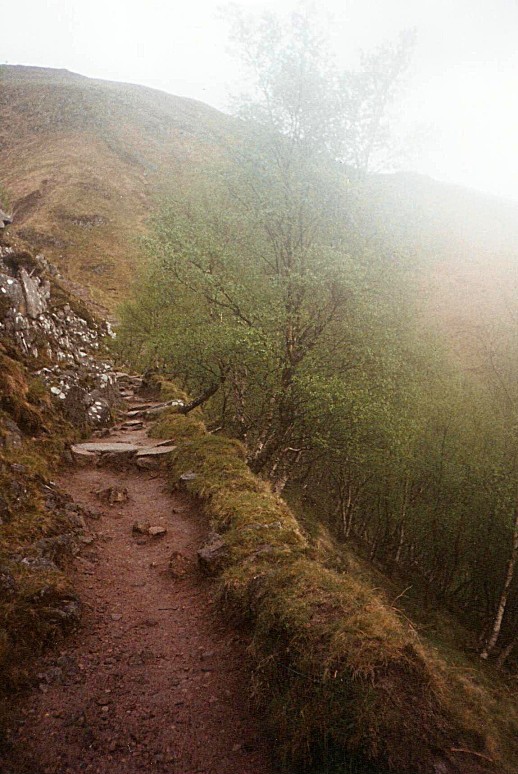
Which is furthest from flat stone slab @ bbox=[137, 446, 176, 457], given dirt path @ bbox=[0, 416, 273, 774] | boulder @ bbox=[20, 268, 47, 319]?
boulder @ bbox=[20, 268, 47, 319]

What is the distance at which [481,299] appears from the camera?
8425cm

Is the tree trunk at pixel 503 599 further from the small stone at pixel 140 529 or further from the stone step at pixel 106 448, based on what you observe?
the small stone at pixel 140 529

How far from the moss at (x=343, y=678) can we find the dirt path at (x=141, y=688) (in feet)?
1.64

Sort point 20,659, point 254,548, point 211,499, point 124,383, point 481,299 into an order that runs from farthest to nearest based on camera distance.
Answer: point 481,299 < point 124,383 < point 211,499 < point 254,548 < point 20,659

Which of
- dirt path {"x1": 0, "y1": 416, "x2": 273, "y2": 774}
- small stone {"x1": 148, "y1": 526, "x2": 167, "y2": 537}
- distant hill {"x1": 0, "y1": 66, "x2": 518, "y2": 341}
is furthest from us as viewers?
distant hill {"x1": 0, "y1": 66, "x2": 518, "y2": 341}

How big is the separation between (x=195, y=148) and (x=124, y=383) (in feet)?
537

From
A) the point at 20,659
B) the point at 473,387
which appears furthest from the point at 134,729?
the point at 473,387

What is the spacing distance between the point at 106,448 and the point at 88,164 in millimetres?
151885

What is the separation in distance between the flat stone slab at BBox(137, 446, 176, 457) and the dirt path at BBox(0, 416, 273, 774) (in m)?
7.23

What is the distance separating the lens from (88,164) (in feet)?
463

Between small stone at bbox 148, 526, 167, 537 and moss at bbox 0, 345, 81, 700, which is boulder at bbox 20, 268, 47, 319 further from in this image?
small stone at bbox 148, 526, 167, 537

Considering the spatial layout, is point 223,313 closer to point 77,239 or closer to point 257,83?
point 257,83

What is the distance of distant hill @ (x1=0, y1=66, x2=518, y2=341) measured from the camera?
3568 inches

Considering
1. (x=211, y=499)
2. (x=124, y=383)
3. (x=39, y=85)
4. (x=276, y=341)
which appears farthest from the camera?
(x=39, y=85)
